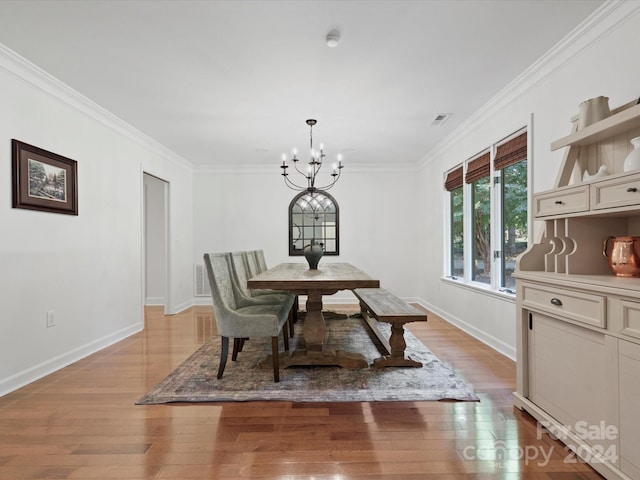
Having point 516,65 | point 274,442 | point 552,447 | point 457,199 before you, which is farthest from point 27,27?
point 457,199

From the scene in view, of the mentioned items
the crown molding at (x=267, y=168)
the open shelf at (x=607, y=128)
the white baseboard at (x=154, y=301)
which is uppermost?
the crown molding at (x=267, y=168)

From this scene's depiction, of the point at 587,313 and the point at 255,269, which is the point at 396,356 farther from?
the point at 255,269

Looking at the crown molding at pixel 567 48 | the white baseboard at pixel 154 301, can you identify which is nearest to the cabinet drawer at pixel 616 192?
the crown molding at pixel 567 48

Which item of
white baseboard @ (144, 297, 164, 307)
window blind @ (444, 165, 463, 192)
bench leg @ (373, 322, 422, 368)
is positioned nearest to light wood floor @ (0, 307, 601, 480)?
bench leg @ (373, 322, 422, 368)

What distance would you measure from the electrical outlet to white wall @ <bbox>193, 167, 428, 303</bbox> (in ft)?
10.3

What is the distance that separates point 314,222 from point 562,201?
4.44 meters

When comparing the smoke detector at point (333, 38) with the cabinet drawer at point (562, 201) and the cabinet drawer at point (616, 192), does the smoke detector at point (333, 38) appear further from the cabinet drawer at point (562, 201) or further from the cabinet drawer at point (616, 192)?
the cabinet drawer at point (616, 192)

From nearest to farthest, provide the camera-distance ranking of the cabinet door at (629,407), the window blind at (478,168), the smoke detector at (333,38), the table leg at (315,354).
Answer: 1. the cabinet door at (629,407)
2. the smoke detector at (333,38)
3. the table leg at (315,354)
4. the window blind at (478,168)

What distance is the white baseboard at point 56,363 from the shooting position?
2.47 m

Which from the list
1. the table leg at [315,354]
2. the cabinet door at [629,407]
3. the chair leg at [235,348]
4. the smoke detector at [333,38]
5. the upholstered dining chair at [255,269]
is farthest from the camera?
the upholstered dining chair at [255,269]

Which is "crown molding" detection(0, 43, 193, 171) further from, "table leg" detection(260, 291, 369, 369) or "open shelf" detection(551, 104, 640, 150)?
"open shelf" detection(551, 104, 640, 150)

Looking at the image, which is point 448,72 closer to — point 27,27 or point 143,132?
point 27,27

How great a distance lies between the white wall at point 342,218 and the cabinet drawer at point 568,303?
13.1 feet

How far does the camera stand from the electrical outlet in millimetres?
2841
